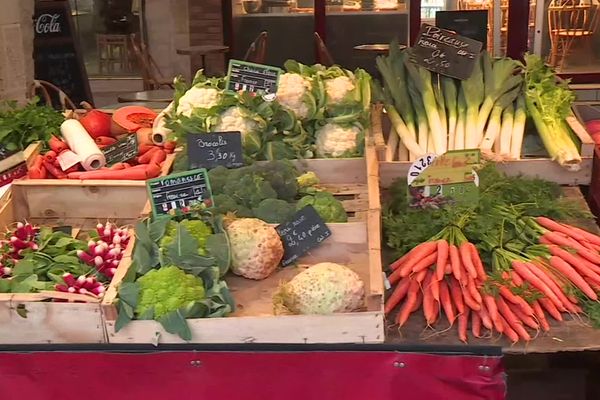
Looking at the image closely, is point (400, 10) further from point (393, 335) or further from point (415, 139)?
point (393, 335)

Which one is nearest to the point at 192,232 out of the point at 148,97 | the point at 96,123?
the point at 96,123

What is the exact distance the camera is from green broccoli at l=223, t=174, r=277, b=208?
258 cm

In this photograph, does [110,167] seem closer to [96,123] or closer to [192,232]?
[96,123]

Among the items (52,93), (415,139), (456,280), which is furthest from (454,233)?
(52,93)

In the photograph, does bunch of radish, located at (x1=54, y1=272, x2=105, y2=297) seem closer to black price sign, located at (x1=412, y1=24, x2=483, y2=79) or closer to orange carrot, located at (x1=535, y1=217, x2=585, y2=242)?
orange carrot, located at (x1=535, y1=217, x2=585, y2=242)

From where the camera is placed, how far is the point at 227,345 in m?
2.02

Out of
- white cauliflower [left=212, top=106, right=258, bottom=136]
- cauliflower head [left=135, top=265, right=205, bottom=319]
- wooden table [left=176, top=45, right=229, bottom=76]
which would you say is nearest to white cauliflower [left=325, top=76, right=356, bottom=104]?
white cauliflower [left=212, top=106, right=258, bottom=136]

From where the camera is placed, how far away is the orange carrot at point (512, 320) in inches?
88.0

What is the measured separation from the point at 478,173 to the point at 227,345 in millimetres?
1271

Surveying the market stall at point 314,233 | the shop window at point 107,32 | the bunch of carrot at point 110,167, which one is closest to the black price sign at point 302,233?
the market stall at point 314,233

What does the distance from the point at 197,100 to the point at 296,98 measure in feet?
1.26

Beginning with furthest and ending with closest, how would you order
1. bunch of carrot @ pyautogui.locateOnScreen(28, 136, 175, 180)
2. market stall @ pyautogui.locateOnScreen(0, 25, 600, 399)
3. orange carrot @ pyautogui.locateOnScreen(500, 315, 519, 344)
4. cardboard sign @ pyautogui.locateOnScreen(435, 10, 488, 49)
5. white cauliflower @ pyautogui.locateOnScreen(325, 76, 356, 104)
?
cardboard sign @ pyautogui.locateOnScreen(435, 10, 488, 49)
white cauliflower @ pyautogui.locateOnScreen(325, 76, 356, 104)
bunch of carrot @ pyautogui.locateOnScreen(28, 136, 175, 180)
orange carrot @ pyautogui.locateOnScreen(500, 315, 519, 344)
market stall @ pyautogui.locateOnScreen(0, 25, 600, 399)

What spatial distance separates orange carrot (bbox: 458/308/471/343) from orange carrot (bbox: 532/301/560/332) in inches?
7.6

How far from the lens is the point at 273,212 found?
2525mm
